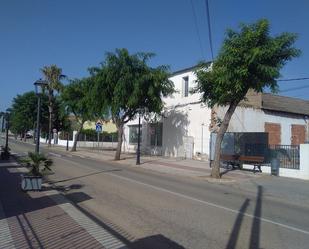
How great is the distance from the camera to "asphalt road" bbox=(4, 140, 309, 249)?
25.7 ft

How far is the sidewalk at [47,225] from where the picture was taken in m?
7.25

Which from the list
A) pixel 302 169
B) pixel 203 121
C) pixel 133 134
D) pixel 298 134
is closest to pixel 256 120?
pixel 203 121

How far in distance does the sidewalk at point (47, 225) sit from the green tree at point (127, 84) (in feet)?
59.9

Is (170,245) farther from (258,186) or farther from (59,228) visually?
(258,186)

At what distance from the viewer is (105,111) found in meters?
32.5

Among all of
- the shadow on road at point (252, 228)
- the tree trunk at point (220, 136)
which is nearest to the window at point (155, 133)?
the tree trunk at point (220, 136)

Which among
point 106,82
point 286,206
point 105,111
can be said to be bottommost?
point 286,206

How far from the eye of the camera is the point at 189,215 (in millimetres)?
10172

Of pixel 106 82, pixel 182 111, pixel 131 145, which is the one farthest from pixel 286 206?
pixel 131 145

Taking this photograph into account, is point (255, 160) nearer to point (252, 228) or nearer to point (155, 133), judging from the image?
point (252, 228)

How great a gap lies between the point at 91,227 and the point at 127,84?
74.2 ft

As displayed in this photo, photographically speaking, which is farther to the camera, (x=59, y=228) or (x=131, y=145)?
(x=131, y=145)

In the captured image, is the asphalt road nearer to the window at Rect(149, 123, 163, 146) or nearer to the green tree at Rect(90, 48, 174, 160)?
the green tree at Rect(90, 48, 174, 160)

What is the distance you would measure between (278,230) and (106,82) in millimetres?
23694
